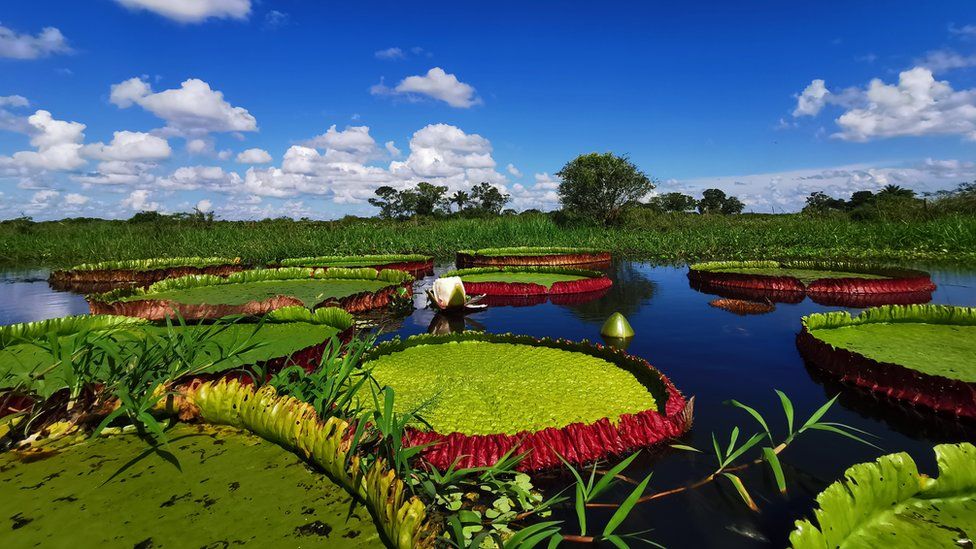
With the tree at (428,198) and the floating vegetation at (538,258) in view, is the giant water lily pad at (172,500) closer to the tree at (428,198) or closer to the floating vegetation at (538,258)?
the floating vegetation at (538,258)

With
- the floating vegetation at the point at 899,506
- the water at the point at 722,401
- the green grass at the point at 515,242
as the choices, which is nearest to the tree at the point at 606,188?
the green grass at the point at 515,242

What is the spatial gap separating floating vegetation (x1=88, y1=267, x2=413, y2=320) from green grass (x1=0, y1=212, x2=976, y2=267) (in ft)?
26.1

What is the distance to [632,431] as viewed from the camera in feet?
8.14

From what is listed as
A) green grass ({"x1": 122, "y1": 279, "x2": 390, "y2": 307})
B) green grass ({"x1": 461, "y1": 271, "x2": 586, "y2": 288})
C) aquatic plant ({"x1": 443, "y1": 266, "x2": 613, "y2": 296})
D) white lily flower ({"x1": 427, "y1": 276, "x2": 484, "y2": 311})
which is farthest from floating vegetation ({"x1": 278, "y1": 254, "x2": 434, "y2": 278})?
white lily flower ({"x1": 427, "y1": 276, "x2": 484, "y2": 311})

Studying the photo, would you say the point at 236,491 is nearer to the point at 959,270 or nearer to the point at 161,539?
the point at 161,539

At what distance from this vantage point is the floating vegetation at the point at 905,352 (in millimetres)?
2973

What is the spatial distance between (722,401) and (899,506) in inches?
67.8

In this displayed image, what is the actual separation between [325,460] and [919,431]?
341cm

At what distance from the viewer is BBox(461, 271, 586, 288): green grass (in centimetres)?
901

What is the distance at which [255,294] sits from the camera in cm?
678

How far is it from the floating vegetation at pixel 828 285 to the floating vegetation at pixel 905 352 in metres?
2.47

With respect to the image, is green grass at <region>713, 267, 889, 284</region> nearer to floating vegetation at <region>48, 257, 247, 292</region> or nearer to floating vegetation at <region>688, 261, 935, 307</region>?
floating vegetation at <region>688, 261, 935, 307</region>

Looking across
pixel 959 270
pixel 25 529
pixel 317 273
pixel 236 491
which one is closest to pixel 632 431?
pixel 236 491

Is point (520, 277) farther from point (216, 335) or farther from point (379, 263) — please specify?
point (216, 335)
